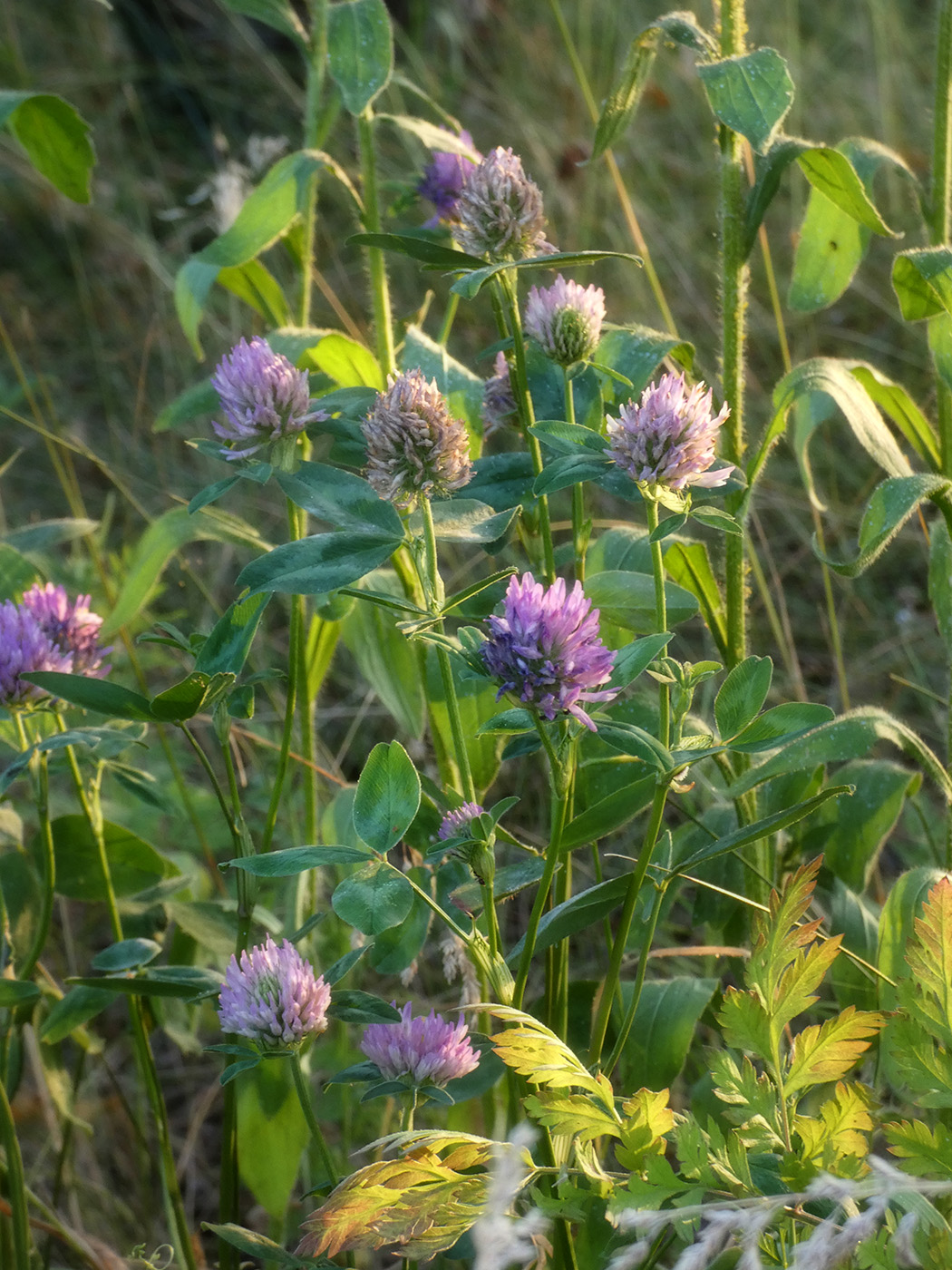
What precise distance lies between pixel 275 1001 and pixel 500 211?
0.54m

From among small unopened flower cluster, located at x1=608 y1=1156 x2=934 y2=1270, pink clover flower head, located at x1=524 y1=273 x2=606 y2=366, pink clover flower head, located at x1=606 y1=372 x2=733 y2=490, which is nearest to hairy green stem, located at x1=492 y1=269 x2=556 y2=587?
pink clover flower head, located at x1=524 y1=273 x2=606 y2=366

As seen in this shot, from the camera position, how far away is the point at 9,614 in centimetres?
92

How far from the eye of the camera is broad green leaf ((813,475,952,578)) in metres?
0.88

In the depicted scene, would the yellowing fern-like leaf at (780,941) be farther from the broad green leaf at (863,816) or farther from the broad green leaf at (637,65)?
the broad green leaf at (637,65)

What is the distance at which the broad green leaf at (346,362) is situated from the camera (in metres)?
1.13

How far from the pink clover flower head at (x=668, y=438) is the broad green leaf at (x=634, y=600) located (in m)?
0.17

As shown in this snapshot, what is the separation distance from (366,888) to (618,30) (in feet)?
9.11

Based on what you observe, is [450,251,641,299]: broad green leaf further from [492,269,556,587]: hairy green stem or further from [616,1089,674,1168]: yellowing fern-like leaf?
[616,1089,674,1168]: yellowing fern-like leaf

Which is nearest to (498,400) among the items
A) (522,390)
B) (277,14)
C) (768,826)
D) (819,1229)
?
(522,390)

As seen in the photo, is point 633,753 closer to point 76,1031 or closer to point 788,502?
point 76,1031

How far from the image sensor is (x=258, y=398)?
839mm

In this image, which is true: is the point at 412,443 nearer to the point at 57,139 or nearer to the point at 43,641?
the point at 43,641

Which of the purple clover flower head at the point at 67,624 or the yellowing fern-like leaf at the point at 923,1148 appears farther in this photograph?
the purple clover flower head at the point at 67,624

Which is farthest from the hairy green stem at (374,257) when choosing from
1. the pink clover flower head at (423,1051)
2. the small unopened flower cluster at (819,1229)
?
the small unopened flower cluster at (819,1229)
